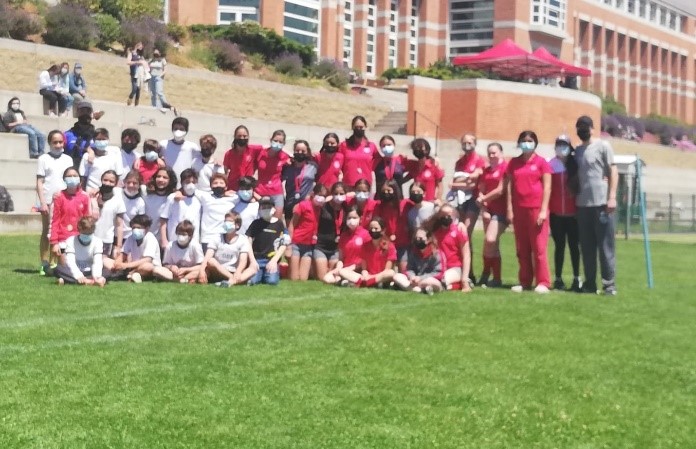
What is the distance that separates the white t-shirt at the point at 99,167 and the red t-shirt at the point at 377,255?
319cm

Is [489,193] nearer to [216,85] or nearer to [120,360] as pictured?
[120,360]

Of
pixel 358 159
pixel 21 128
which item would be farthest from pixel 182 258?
pixel 21 128

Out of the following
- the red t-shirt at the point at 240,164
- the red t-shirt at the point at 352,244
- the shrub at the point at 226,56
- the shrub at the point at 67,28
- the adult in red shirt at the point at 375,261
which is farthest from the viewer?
the shrub at the point at 226,56

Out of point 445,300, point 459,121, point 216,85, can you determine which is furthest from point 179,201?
point 459,121

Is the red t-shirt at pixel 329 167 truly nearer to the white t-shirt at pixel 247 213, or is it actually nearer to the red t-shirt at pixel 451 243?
the white t-shirt at pixel 247 213

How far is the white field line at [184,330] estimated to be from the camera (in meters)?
8.01

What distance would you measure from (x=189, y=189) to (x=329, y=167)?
2.00 m

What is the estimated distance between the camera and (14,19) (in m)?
28.5

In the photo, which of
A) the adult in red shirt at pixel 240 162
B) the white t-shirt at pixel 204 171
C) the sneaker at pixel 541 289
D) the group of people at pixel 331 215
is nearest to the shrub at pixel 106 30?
the group of people at pixel 331 215

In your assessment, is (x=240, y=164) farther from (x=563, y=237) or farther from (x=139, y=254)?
(x=563, y=237)

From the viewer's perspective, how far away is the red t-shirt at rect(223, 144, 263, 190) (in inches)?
546

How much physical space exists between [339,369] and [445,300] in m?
4.16

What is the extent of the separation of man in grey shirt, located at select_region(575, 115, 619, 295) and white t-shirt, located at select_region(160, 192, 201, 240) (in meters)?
4.59

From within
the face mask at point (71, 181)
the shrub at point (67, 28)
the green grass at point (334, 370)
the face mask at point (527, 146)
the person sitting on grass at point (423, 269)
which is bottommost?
the green grass at point (334, 370)
